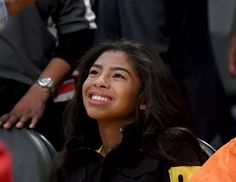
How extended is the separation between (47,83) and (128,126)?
19.4 inches

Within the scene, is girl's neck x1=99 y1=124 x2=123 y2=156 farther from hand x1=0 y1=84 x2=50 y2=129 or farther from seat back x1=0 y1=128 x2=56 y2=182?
hand x1=0 y1=84 x2=50 y2=129

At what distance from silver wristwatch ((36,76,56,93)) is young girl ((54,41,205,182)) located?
0.65ft

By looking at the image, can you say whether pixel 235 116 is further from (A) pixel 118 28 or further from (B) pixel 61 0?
(B) pixel 61 0

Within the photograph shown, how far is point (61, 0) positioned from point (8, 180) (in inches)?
67.5

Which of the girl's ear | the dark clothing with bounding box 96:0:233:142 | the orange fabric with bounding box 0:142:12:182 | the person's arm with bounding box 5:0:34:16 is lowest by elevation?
the dark clothing with bounding box 96:0:233:142

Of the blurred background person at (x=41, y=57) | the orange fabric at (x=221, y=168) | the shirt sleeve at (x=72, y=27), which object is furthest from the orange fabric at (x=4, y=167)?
the shirt sleeve at (x=72, y=27)

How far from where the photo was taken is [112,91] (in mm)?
2219

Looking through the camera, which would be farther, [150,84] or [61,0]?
[61,0]

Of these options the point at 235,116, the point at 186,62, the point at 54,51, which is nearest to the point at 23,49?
the point at 54,51

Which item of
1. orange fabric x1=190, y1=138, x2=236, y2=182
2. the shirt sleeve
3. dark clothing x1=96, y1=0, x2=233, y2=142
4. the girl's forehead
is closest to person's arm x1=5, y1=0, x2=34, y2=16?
orange fabric x1=190, y1=138, x2=236, y2=182

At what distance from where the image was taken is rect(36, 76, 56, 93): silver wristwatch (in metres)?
2.54

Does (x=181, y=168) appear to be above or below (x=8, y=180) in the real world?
below

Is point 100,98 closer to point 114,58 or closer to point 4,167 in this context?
point 114,58

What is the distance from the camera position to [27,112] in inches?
97.0
